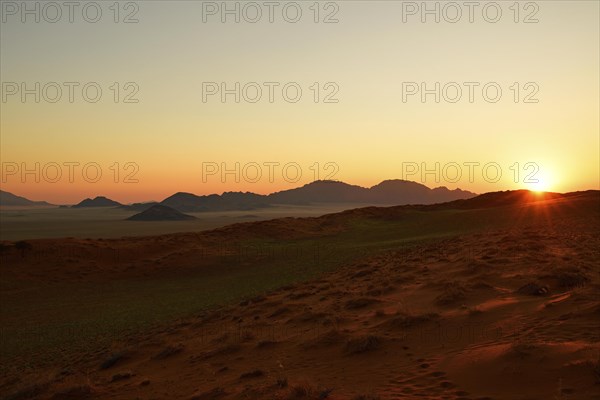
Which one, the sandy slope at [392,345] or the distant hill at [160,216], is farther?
the distant hill at [160,216]

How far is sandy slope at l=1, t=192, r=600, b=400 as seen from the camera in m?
8.06

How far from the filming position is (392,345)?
10711 mm

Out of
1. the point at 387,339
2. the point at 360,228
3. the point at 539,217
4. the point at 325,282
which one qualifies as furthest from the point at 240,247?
the point at 387,339

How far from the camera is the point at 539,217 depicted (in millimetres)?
40000

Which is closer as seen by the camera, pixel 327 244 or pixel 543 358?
pixel 543 358

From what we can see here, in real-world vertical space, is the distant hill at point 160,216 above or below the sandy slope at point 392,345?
above

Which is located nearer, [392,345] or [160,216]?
[392,345]

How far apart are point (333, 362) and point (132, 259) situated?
30.0 metres

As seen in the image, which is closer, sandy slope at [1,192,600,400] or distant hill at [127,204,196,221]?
sandy slope at [1,192,600,400]

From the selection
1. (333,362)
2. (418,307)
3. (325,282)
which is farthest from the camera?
(325,282)

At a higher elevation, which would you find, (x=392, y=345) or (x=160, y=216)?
(x=160, y=216)

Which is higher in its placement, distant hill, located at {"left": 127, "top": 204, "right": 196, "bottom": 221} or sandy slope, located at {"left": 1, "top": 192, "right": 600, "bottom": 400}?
distant hill, located at {"left": 127, "top": 204, "right": 196, "bottom": 221}

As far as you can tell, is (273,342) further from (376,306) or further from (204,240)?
(204,240)

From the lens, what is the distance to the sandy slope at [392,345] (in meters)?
8.06
